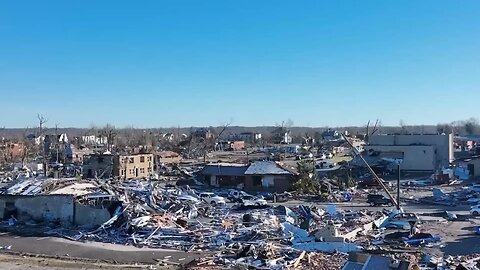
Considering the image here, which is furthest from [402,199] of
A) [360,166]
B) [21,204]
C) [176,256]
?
[21,204]

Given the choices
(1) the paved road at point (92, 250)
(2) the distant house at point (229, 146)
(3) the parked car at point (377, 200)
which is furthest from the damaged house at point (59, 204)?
(2) the distant house at point (229, 146)

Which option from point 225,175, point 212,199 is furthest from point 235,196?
point 225,175

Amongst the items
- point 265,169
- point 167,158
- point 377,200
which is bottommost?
point 377,200

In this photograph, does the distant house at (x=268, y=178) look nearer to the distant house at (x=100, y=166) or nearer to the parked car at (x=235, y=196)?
the parked car at (x=235, y=196)

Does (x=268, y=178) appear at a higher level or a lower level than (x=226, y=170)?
lower

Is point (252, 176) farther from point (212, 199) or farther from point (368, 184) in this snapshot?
point (368, 184)

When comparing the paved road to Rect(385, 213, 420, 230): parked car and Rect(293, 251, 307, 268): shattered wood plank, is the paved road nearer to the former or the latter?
Rect(293, 251, 307, 268): shattered wood plank

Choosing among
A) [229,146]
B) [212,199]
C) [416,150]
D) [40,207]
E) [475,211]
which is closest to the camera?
[40,207]
